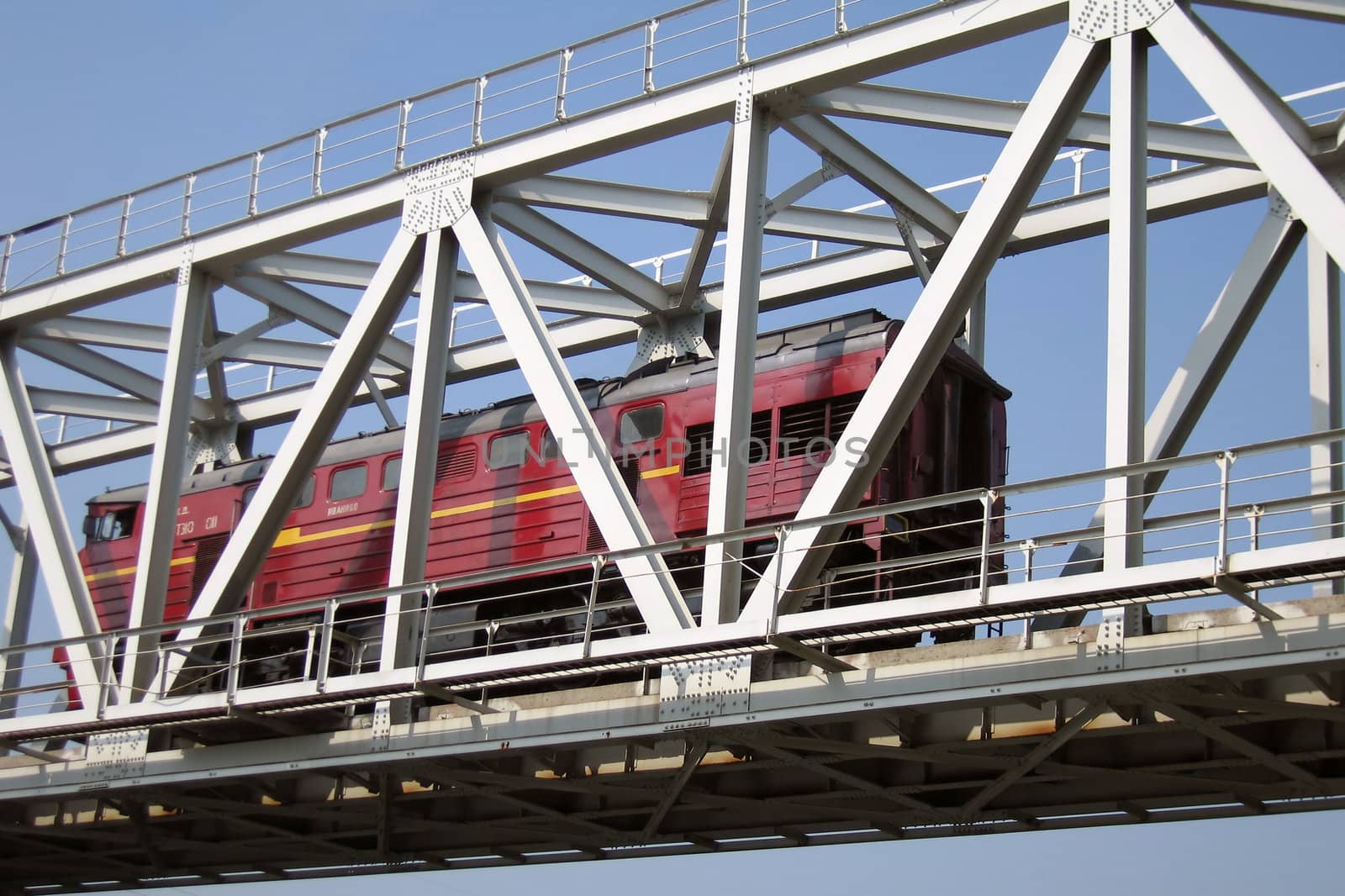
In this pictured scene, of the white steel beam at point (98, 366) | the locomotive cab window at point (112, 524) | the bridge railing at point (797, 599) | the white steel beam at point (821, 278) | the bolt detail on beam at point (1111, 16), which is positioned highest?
the white steel beam at point (821, 278)

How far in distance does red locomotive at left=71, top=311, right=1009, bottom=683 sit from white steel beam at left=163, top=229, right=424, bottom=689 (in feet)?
7.27

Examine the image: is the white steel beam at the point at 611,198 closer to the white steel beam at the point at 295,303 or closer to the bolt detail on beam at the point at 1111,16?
the white steel beam at the point at 295,303

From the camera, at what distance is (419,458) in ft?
64.4

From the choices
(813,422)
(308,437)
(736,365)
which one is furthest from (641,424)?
(736,365)

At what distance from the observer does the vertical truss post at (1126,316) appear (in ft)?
47.9

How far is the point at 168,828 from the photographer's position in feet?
81.0

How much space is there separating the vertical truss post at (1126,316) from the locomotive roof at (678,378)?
5.60 meters

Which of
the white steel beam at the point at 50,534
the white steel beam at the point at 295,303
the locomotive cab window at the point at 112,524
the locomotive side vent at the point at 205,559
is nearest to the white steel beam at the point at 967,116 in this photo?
the white steel beam at the point at 295,303

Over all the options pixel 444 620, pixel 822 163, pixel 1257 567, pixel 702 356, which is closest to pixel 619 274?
pixel 702 356

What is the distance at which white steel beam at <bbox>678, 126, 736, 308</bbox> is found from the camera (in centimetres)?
2161

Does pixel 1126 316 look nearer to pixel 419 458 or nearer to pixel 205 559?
pixel 419 458

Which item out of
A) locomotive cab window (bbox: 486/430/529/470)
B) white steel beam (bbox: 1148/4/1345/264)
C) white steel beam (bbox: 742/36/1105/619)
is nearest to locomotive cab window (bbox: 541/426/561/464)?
locomotive cab window (bbox: 486/430/529/470)

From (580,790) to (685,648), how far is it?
13.1ft

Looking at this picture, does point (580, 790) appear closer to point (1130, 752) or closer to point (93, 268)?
point (1130, 752)
